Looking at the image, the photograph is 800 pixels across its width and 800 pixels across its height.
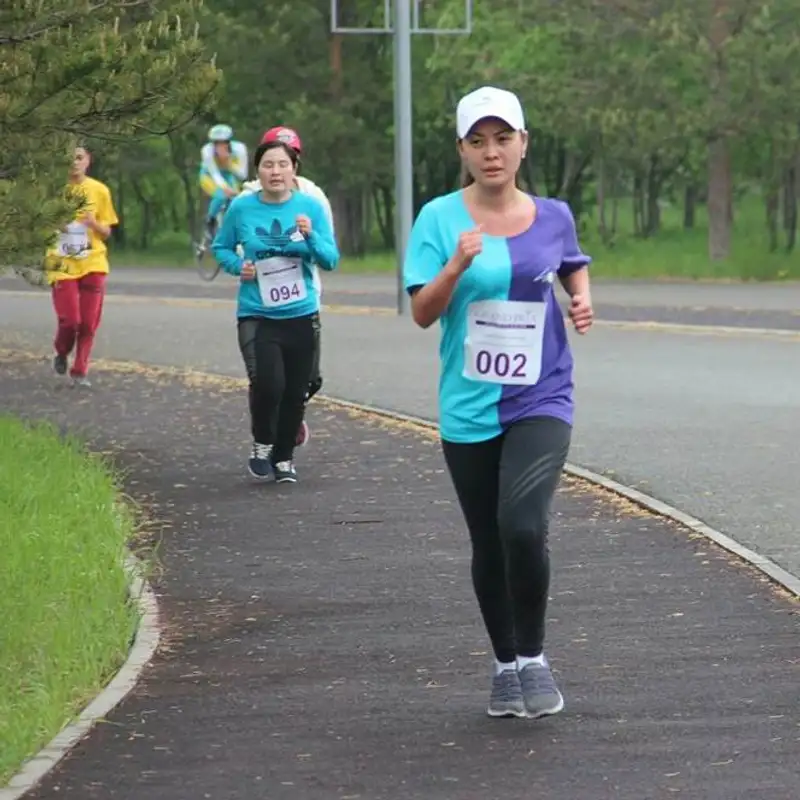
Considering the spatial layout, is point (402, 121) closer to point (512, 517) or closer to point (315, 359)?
point (315, 359)

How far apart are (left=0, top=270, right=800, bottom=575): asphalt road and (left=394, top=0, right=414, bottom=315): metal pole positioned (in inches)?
38.5

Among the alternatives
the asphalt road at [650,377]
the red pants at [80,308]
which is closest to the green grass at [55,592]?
the asphalt road at [650,377]

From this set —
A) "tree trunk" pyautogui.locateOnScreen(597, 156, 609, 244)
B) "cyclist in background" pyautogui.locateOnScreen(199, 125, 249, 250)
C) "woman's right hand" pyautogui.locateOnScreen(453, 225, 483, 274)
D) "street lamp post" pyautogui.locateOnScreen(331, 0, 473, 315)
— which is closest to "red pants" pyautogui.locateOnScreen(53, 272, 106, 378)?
"street lamp post" pyautogui.locateOnScreen(331, 0, 473, 315)

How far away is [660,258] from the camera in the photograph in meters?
37.8

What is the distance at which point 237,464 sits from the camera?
1291cm

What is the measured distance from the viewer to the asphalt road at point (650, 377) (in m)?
11.8

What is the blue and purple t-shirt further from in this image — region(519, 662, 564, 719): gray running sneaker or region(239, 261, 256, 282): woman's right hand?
region(239, 261, 256, 282): woman's right hand

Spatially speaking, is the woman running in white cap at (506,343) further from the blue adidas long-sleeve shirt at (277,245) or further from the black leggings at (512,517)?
the blue adidas long-sleeve shirt at (277,245)

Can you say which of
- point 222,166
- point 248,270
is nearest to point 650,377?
point 248,270

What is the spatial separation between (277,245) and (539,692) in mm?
5362

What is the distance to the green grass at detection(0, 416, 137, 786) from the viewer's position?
680 cm

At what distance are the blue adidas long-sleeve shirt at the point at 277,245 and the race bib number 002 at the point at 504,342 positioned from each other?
5.05 meters

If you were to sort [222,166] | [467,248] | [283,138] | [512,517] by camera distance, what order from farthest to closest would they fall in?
[222,166], [283,138], [512,517], [467,248]

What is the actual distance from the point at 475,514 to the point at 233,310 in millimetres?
19758
